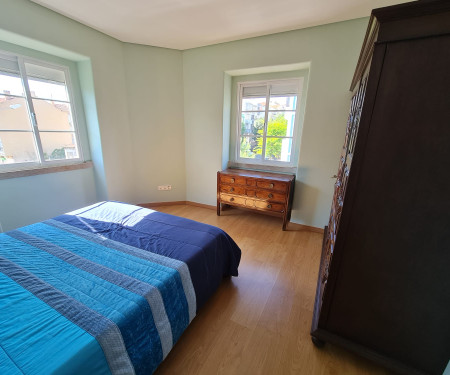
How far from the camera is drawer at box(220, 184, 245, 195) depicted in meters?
3.01

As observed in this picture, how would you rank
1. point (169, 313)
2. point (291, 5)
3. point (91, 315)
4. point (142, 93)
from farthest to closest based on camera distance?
point (142, 93) → point (291, 5) → point (169, 313) → point (91, 315)

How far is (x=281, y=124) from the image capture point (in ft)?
10.0

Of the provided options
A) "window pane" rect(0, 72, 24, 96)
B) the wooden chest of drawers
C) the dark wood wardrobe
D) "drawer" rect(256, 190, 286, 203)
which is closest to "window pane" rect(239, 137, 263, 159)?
the wooden chest of drawers

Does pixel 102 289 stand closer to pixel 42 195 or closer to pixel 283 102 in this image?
pixel 42 195

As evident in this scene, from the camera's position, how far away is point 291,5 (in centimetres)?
195

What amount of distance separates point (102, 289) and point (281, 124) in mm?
2966

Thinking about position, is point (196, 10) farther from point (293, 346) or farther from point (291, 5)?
point (293, 346)

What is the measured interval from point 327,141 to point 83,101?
3469 mm

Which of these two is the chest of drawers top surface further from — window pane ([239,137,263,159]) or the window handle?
the window handle

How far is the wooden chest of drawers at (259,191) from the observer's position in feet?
8.92

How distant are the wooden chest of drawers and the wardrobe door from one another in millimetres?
1642

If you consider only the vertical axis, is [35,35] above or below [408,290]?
above

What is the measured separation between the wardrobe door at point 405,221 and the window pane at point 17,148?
348 centimetres

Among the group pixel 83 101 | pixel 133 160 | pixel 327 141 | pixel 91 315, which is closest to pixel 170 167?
pixel 133 160
